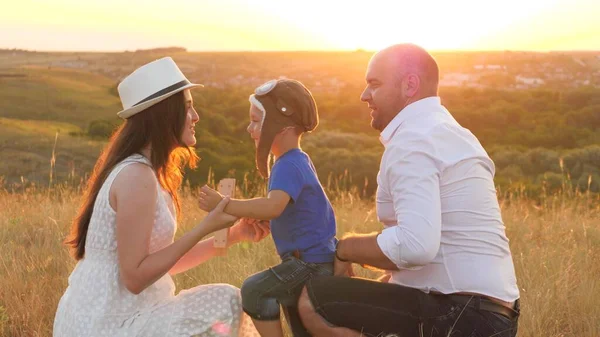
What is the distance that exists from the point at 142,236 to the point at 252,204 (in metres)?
0.50

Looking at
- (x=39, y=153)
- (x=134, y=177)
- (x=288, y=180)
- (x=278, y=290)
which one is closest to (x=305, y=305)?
(x=278, y=290)

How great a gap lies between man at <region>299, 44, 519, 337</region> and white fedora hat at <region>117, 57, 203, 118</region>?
89cm

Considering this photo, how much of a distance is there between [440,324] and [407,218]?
55 centimetres

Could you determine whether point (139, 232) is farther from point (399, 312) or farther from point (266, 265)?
point (266, 265)

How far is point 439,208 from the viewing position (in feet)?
9.34

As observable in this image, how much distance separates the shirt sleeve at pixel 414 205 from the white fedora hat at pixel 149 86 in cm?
111

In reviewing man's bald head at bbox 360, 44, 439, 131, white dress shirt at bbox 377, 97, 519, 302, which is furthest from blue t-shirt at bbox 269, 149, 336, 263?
man's bald head at bbox 360, 44, 439, 131

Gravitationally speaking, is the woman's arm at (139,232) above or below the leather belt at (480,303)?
above

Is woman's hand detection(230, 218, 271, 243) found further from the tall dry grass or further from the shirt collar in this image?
the tall dry grass

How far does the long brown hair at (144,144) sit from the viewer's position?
336 cm

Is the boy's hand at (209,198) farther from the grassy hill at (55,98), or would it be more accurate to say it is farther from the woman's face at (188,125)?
the grassy hill at (55,98)

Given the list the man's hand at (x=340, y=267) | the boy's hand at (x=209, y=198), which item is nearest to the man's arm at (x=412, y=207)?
the man's hand at (x=340, y=267)

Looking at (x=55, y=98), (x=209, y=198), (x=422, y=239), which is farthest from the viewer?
(x=55, y=98)

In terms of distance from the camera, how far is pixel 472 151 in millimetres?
3004
